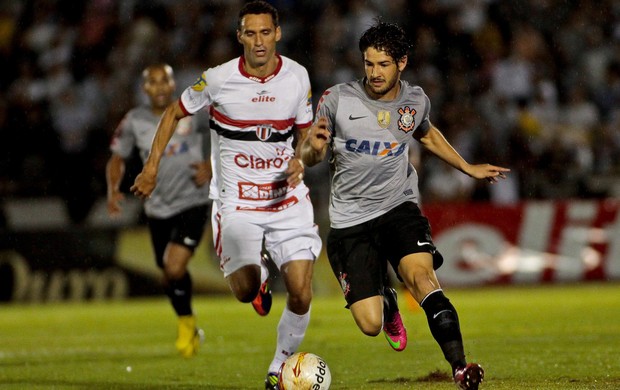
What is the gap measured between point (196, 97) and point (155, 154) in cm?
58

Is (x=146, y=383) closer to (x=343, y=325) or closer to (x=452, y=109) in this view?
(x=343, y=325)

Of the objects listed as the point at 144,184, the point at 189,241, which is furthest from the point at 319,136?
the point at 189,241

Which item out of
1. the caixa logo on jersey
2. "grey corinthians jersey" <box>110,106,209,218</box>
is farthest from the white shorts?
"grey corinthians jersey" <box>110,106,209,218</box>

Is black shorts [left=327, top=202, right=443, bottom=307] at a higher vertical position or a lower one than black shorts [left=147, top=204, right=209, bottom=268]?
higher

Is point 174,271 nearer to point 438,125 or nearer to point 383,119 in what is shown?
point 383,119

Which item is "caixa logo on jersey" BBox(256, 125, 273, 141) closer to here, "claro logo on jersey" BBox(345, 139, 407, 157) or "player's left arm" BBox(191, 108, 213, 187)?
"claro logo on jersey" BBox(345, 139, 407, 157)

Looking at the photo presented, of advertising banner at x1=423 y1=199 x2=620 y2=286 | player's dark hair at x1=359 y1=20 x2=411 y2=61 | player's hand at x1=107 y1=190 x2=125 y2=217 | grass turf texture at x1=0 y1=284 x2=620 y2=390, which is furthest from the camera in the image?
advertising banner at x1=423 y1=199 x2=620 y2=286

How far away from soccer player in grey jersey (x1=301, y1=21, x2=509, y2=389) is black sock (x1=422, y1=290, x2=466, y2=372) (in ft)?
0.05

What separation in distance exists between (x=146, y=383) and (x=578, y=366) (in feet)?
11.2

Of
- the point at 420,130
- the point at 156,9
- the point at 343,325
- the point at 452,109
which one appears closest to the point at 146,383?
the point at 420,130

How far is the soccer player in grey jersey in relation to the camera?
25.3 feet

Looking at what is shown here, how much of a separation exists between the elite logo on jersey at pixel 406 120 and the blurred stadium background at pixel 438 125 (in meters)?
10.3

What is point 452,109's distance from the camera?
734 inches

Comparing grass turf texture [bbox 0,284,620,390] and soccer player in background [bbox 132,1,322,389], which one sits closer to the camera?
soccer player in background [bbox 132,1,322,389]
